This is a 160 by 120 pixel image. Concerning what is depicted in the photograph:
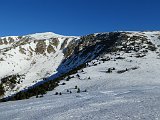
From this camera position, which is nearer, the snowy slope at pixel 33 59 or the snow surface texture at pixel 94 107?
the snow surface texture at pixel 94 107

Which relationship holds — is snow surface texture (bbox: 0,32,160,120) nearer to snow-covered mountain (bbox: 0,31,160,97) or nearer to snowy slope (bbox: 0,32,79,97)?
snow-covered mountain (bbox: 0,31,160,97)

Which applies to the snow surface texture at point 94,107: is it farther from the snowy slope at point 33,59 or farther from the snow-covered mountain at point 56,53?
the snowy slope at point 33,59

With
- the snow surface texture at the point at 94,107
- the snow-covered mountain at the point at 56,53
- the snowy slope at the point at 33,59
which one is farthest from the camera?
the snowy slope at the point at 33,59

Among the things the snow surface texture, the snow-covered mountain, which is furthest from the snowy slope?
the snow surface texture

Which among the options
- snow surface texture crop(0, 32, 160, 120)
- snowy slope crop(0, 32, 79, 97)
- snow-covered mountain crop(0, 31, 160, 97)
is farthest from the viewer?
snowy slope crop(0, 32, 79, 97)

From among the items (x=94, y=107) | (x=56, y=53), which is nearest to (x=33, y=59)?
(x=56, y=53)

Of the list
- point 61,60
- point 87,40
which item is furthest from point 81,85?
point 87,40

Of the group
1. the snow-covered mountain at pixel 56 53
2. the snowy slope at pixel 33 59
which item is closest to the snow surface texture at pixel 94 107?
the snow-covered mountain at pixel 56 53

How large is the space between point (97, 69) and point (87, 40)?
73.4 m

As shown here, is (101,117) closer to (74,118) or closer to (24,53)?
(74,118)

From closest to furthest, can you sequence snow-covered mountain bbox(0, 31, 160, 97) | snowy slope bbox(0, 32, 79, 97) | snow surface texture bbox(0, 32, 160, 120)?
snow surface texture bbox(0, 32, 160, 120)
snow-covered mountain bbox(0, 31, 160, 97)
snowy slope bbox(0, 32, 79, 97)

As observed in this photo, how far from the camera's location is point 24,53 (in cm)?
12194

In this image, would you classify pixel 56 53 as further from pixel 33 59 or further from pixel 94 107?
pixel 94 107

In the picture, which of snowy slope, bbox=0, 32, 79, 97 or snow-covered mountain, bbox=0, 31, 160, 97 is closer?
snow-covered mountain, bbox=0, 31, 160, 97
